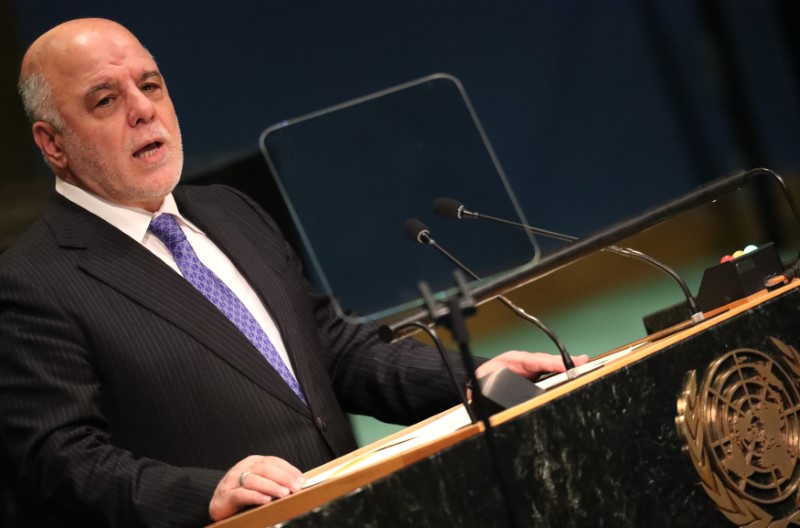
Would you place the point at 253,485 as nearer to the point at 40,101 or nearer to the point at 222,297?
the point at 222,297

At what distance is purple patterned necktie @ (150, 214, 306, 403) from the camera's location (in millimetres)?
2037

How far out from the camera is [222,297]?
6.76 ft

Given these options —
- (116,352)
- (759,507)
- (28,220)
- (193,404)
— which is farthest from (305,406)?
(28,220)

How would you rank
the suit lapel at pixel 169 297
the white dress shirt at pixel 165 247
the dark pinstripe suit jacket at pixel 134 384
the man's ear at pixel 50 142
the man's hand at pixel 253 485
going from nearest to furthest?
the man's hand at pixel 253 485, the dark pinstripe suit jacket at pixel 134 384, the suit lapel at pixel 169 297, the white dress shirt at pixel 165 247, the man's ear at pixel 50 142

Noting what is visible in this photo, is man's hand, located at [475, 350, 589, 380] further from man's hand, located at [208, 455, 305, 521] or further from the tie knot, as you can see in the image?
the tie knot

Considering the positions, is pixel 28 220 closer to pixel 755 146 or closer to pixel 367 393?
pixel 367 393

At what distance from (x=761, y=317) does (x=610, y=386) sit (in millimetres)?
389

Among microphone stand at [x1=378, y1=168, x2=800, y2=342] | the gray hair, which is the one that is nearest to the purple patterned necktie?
the gray hair

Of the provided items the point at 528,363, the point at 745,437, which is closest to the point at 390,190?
the point at 528,363

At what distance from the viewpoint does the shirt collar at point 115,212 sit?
2.12 metres

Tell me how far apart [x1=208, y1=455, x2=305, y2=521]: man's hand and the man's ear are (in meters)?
0.99

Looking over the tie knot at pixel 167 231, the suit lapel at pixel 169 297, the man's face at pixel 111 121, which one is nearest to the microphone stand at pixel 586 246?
the suit lapel at pixel 169 297

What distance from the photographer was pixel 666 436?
59.1 inches

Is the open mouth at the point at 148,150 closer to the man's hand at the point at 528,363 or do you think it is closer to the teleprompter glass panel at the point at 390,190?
the teleprompter glass panel at the point at 390,190
